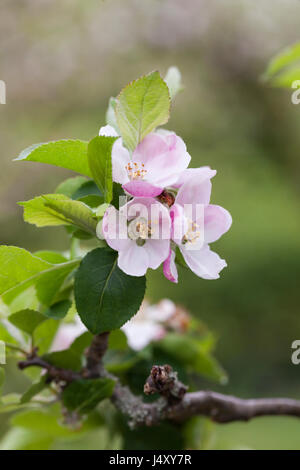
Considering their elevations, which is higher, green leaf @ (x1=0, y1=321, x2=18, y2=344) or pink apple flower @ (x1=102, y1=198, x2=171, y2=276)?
pink apple flower @ (x1=102, y1=198, x2=171, y2=276)

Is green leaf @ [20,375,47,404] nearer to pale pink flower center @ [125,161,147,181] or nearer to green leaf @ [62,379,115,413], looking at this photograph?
green leaf @ [62,379,115,413]

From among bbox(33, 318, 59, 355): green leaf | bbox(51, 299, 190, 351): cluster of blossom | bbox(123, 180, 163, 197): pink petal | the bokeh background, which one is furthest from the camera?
the bokeh background

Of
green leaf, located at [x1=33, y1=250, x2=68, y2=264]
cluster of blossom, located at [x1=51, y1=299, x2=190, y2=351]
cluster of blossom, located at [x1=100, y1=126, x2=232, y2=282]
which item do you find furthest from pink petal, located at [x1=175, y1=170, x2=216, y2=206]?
cluster of blossom, located at [x1=51, y1=299, x2=190, y2=351]

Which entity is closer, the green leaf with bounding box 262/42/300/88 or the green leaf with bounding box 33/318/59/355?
the green leaf with bounding box 33/318/59/355

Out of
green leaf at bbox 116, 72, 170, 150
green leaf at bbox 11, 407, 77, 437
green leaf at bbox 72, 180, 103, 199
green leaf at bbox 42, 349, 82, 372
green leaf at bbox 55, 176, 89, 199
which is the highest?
green leaf at bbox 116, 72, 170, 150

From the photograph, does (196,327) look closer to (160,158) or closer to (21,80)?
(160,158)

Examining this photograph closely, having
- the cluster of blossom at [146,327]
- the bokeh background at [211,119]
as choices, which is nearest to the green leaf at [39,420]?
the cluster of blossom at [146,327]

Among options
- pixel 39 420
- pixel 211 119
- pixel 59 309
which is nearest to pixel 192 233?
pixel 59 309
